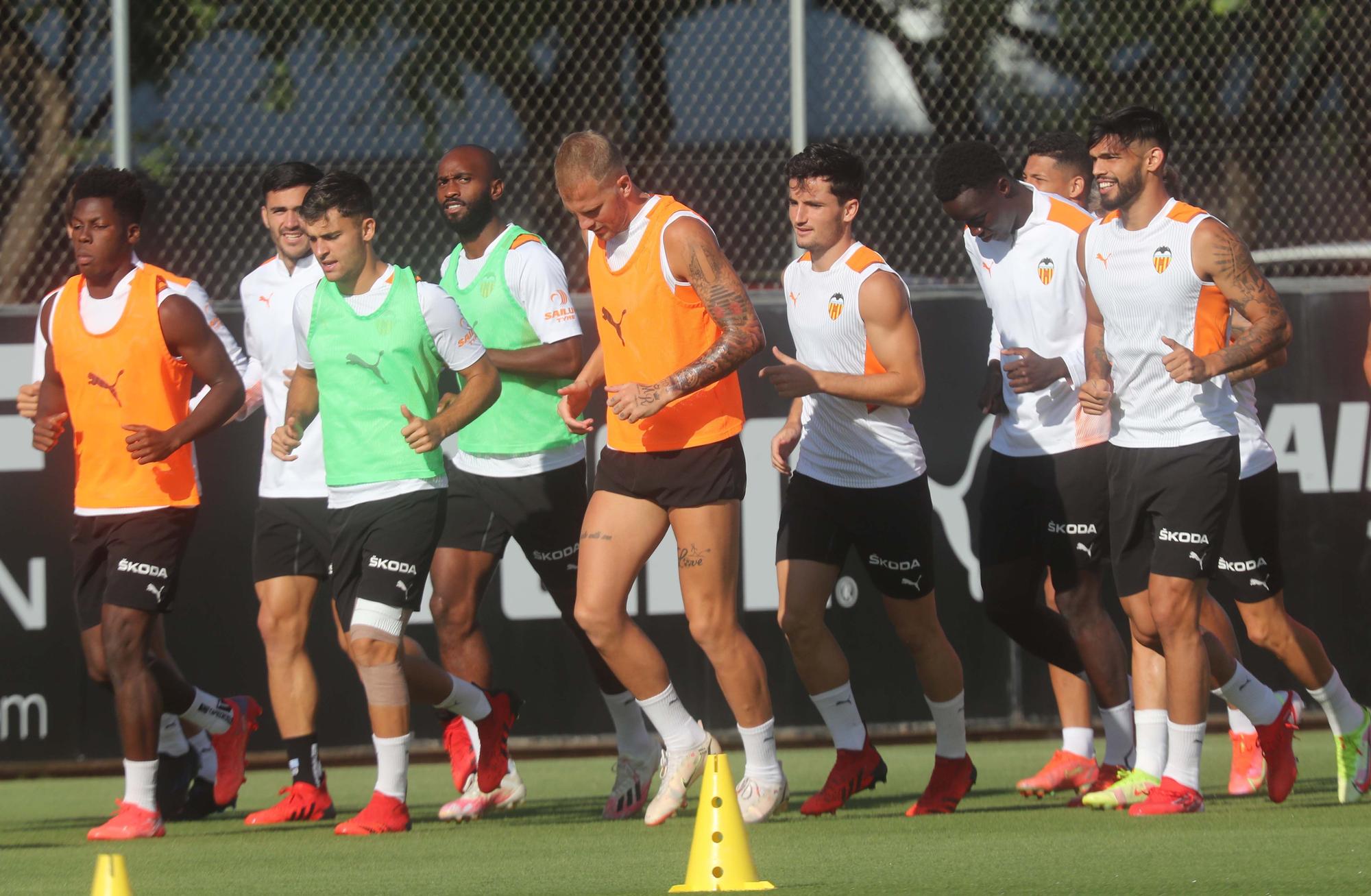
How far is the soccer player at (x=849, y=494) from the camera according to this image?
6969mm

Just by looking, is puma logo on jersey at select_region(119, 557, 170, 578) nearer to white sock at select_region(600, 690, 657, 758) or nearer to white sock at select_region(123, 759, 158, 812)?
white sock at select_region(123, 759, 158, 812)

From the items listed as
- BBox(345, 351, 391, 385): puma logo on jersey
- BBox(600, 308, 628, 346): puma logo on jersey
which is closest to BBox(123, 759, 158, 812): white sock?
BBox(345, 351, 391, 385): puma logo on jersey

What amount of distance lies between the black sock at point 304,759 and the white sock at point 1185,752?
3076 millimetres

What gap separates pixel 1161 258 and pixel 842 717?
6.47ft

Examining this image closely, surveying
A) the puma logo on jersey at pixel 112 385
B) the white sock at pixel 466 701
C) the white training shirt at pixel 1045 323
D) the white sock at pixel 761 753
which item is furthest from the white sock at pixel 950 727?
the puma logo on jersey at pixel 112 385

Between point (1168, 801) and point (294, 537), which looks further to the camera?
point (294, 537)

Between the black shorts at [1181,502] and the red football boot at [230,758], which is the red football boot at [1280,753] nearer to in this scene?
the black shorts at [1181,502]

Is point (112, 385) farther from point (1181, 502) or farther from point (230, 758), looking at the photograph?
point (1181, 502)

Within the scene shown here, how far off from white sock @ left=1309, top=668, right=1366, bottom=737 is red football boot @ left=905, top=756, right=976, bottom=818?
136cm

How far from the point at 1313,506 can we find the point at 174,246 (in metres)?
5.71

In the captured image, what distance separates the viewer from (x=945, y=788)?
7.15 m

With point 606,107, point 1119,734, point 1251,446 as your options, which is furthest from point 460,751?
point 606,107

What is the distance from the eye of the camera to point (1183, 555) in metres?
6.55

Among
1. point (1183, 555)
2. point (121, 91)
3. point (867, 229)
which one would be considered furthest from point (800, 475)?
point (121, 91)
